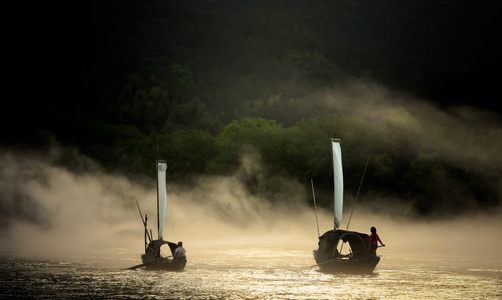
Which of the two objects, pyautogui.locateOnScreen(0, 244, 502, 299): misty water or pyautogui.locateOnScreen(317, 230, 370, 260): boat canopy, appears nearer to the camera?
pyautogui.locateOnScreen(0, 244, 502, 299): misty water

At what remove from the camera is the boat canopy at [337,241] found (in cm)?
6612

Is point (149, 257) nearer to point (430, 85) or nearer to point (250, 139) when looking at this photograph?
point (250, 139)

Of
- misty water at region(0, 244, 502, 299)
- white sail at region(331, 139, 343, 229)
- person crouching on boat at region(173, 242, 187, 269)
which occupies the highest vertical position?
white sail at region(331, 139, 343, 229)

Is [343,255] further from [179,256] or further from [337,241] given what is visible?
[179,256]

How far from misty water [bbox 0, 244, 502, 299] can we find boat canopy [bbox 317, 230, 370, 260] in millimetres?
1823

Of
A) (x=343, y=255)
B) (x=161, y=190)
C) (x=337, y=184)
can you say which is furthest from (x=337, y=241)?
(x=161, y=190)

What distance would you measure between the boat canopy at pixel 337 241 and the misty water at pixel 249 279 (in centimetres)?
182

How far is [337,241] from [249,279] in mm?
7893

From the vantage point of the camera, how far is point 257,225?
147 meters

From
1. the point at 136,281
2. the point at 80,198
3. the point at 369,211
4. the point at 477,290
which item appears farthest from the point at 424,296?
the point at 80,198

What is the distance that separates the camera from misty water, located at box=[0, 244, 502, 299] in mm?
57156

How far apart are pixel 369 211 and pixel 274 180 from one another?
2118cm

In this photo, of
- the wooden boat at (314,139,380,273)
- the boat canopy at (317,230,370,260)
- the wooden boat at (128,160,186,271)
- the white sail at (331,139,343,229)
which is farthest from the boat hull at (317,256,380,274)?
the wooden boat at (128,160,186,271)

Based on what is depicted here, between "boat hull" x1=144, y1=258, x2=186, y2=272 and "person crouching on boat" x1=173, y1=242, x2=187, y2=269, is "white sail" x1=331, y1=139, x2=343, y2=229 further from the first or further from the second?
"boat hull" x1=144, y1=258, x2=186, y2=272
